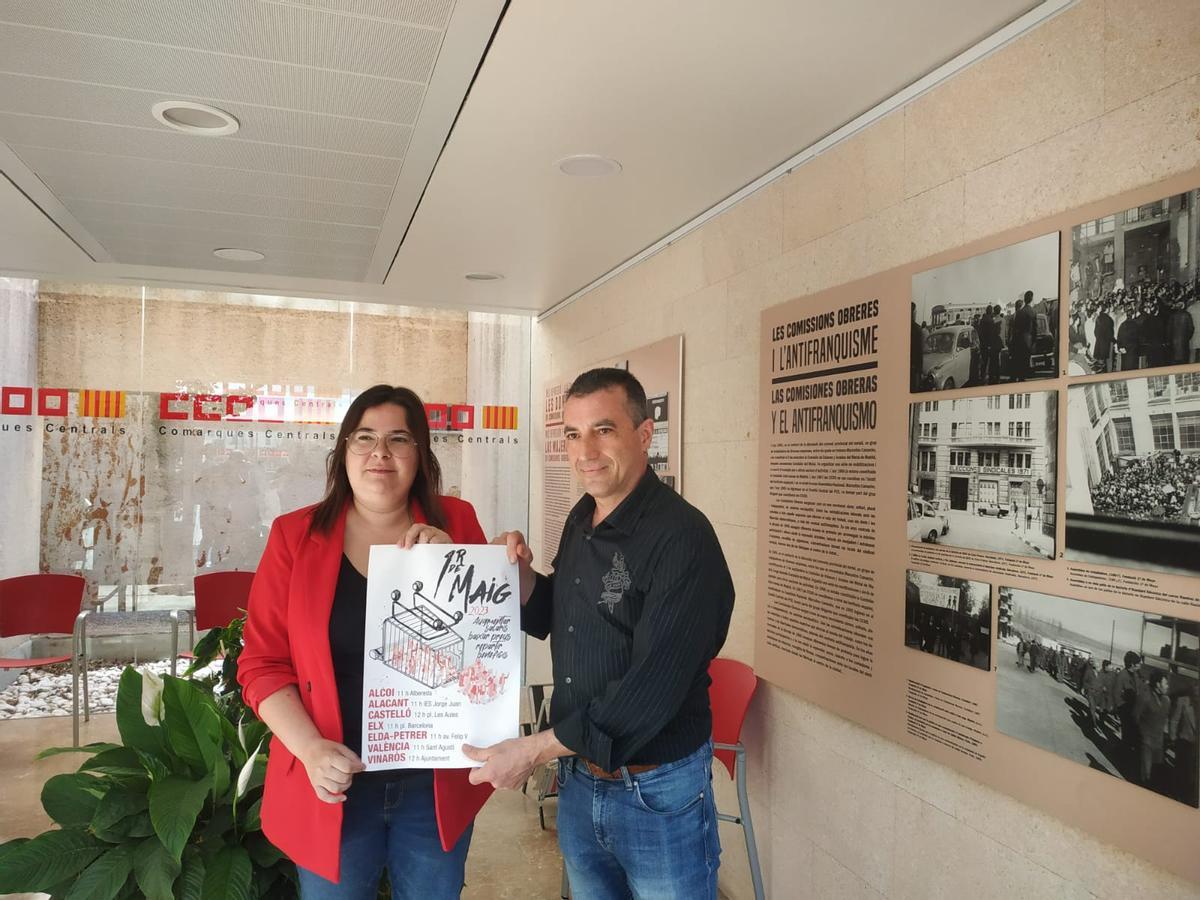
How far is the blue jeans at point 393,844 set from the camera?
66.2 inches

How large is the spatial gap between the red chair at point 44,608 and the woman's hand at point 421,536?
15.3 ft

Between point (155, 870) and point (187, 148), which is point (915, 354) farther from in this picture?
point (187, 148)

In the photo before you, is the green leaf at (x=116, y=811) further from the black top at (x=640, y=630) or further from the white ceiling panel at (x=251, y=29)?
the white ceiling panel at (x=251, y=29)

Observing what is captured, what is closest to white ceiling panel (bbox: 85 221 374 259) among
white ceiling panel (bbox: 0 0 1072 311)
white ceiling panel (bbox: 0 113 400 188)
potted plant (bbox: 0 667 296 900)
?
white ceiling panel (bbox: 0 0 1072 311)

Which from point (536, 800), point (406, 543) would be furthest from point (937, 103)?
point (536, 800)

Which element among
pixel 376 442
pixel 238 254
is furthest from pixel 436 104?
pixel 238 254

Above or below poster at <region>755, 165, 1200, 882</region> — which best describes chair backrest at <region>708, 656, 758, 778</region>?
below

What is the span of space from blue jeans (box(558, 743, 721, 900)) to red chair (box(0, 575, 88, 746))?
4777 millimetres

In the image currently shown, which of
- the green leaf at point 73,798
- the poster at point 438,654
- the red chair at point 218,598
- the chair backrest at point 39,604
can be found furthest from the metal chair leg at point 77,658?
the poster at point 438,654

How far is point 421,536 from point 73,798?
1.51 m

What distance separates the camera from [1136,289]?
1755 mm

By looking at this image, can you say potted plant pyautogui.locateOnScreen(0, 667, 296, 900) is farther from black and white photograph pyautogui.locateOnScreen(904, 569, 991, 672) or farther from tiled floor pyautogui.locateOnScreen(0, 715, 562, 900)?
black and white photograph pyautogui.locateOnScreen(904, 569, 991, 672)

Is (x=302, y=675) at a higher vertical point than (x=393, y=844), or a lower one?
higher

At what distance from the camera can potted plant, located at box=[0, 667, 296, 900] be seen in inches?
81.0
